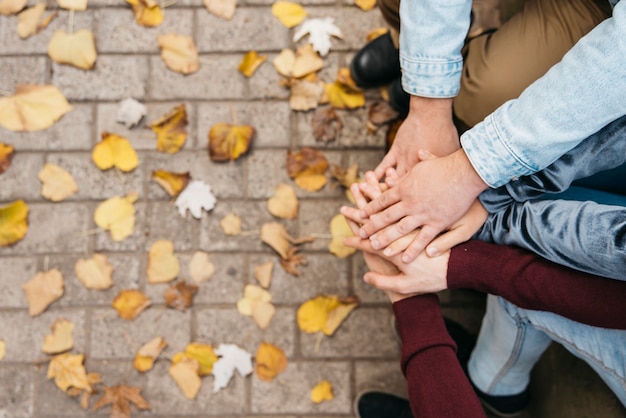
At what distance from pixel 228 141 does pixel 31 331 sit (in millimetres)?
1138

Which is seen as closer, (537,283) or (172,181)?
(537,283)

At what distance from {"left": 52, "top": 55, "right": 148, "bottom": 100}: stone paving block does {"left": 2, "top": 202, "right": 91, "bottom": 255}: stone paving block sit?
494 millimetres

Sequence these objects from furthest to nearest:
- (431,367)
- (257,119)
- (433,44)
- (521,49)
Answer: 1. (257,119)
2. (521,49)
3. (433,44)
4. (431,367)

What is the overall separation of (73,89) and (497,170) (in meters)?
1.86

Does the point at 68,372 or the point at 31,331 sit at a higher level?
the point at 31,331

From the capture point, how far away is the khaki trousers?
171 centimetres

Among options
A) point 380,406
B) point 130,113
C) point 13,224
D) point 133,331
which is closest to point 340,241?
point 380,406

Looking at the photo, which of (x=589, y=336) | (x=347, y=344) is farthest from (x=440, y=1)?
(x=347, y=344)

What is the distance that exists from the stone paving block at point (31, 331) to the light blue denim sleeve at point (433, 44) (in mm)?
1646

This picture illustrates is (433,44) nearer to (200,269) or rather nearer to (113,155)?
(200,269)

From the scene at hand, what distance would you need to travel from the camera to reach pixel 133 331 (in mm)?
2328

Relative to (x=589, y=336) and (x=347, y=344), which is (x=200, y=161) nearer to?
(x=347, y=344)

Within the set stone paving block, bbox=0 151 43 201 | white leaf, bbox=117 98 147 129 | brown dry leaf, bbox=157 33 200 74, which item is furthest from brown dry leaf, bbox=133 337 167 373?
brown dry leaf, bbox=157 33 200 74

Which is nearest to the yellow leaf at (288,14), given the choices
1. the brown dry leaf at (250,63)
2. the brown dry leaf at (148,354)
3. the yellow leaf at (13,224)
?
the brown dry leaf at (250,63)
